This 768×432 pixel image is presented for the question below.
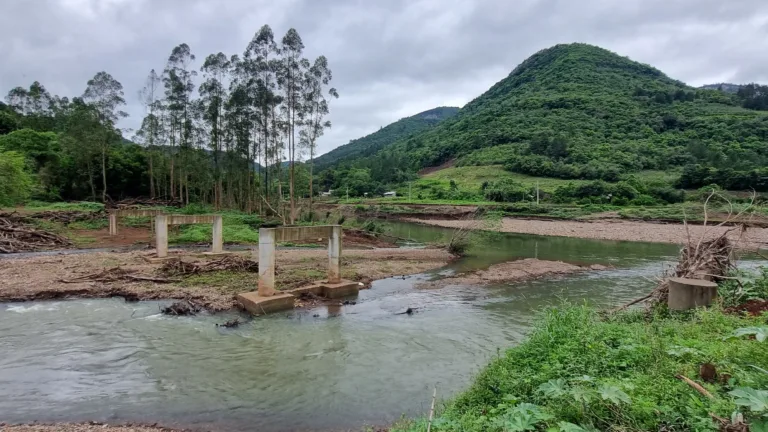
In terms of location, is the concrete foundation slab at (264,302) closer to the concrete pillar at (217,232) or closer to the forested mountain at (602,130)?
the concrete pillar at (217,232)

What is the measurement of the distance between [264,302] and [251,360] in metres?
4.03

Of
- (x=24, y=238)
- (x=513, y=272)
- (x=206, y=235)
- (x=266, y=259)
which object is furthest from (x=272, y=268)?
(x=24, y=238)

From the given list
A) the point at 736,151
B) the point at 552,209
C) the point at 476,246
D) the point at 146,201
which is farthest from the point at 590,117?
the point at 146,201

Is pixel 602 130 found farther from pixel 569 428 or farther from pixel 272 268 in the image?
pixel 569 428

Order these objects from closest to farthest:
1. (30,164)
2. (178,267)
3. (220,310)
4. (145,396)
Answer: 1. (145,396)
2. (220,310)
3. (178,267)
4. (30,164)

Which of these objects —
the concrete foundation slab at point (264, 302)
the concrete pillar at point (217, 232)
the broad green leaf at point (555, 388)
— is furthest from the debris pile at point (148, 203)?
the broad green leaf at point (555, 388)

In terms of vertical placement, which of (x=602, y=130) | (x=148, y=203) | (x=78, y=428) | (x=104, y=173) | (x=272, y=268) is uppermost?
(x=602, y=130)

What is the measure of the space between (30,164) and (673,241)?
68.4 metres

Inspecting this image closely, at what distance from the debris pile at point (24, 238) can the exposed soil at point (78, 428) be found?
24060 millimetres

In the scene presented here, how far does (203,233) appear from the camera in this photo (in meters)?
33.0

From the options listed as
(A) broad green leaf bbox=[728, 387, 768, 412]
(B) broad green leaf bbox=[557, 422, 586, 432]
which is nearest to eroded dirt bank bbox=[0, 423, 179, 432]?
(B) broad green leaf bbox=[557, 422, 586, 432]

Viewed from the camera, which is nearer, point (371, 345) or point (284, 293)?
point (371, 345)

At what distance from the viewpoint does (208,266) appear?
19953 millimetres

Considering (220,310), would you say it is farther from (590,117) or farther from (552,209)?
(590,117)
